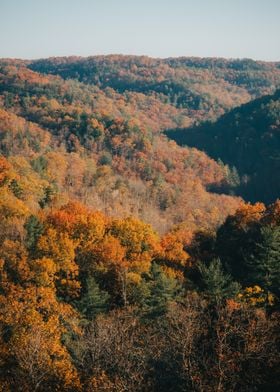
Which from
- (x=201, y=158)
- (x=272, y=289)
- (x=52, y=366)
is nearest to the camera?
(x=52, y=366)

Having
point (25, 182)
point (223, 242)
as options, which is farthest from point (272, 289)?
point (25, 182)

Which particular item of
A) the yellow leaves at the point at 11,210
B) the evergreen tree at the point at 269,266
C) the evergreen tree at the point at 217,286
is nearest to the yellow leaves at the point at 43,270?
the yellow leaves at the point at 11,210

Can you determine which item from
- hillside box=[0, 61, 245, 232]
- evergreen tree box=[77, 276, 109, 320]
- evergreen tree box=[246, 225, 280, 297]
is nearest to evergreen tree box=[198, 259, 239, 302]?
evergreen tree box=[246, 225, 280, 297]

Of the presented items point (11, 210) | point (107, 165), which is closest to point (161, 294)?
point (11, 210)

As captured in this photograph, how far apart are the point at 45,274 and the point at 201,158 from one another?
133m

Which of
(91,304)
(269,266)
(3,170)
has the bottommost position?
(91,304)

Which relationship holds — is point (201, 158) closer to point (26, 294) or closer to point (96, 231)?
point (96, 231)

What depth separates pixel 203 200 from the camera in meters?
133

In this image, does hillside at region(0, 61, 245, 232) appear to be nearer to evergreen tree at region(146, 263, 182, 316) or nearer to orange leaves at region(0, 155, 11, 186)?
orange leaves at region(0, 155, 11, 186)

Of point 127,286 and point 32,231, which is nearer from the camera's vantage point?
point 127,286

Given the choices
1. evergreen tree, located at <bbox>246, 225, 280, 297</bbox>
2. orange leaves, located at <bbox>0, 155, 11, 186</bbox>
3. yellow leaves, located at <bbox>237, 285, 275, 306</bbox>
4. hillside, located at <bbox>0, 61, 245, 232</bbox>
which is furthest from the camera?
hillside, located at <bbox>0, 61, 245, 232</bbox>

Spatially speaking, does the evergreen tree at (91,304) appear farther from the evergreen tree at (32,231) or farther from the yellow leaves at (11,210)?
the yellow leaves at (11,210)

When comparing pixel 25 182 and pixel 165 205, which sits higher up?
pixel 25 182

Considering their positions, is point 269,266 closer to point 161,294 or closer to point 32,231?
point 161,294
